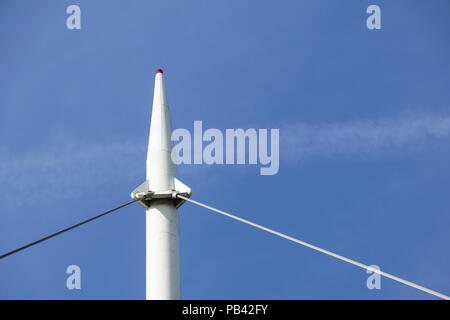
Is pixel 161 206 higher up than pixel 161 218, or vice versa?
pixel 161 206

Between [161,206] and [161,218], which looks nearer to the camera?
[161,218]

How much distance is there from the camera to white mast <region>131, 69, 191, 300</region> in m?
21.3

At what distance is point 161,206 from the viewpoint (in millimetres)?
23172

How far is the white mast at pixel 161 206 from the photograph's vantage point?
2133 cm
